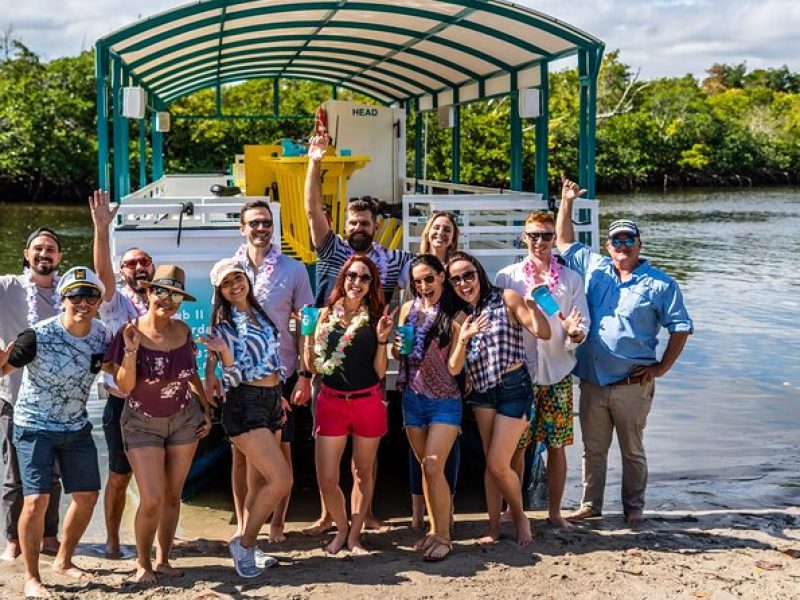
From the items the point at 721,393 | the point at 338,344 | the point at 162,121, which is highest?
the point at 162,121

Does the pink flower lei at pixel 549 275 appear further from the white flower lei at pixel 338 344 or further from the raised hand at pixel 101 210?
the raised hand at pixel 101 210

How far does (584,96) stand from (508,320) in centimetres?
417

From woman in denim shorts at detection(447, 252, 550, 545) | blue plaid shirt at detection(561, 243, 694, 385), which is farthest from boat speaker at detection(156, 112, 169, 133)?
woman in denim shorts at detection(447, 252, 550, 545)

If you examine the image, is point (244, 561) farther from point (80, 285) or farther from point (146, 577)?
point (80, 285)

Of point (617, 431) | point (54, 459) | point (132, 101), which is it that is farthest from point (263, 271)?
→ point (132, 101)

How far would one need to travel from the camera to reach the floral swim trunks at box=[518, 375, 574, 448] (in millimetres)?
6730

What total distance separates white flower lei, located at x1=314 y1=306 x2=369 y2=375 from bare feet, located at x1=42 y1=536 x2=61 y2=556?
203cm

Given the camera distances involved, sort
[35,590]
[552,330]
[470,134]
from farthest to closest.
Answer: [470,134]
[552,330]
[35,590]

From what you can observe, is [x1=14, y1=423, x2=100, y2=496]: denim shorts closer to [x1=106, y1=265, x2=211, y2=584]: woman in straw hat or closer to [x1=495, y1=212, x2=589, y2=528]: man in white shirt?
[x1=106, y1=265, x2=211, y2=584]: woman in straw hat

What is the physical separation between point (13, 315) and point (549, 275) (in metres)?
3.19

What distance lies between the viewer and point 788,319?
1762 cm

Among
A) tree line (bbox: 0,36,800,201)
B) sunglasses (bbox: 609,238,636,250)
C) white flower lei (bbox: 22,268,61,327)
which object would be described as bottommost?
white flower lei (bbox: 22,268,61,327)

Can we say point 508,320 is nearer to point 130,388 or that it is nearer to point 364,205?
point 364,205

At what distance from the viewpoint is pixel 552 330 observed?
6566 millimetres
